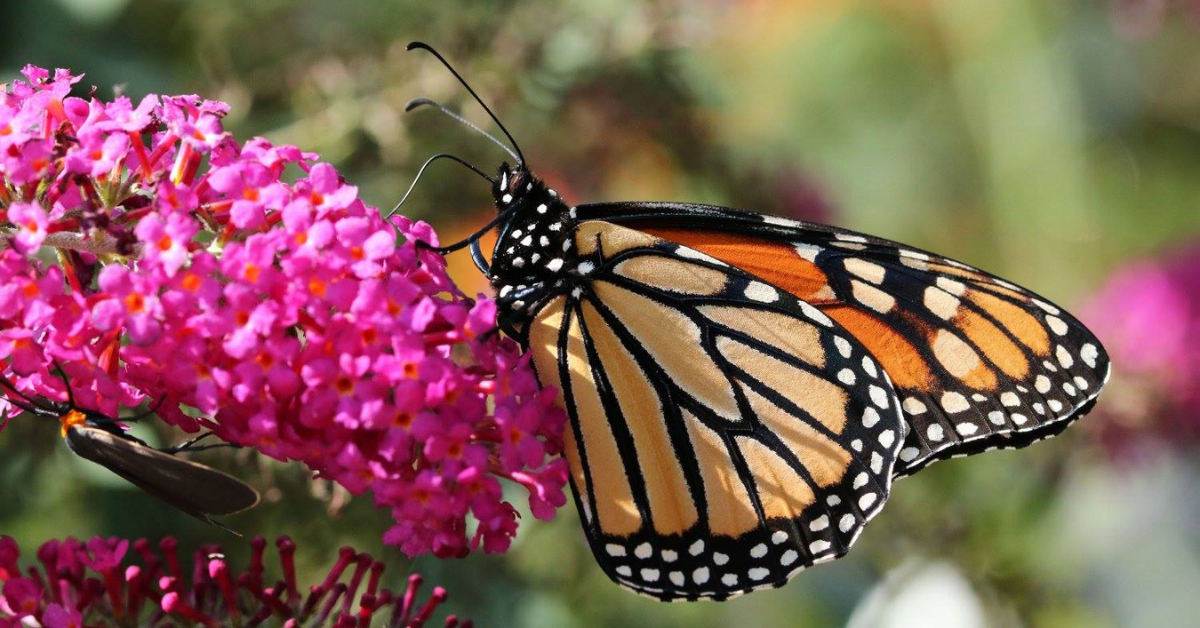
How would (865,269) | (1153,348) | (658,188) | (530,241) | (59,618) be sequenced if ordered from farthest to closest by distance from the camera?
(658,188), (1153,348), (865,269), (530,241), (59,618)

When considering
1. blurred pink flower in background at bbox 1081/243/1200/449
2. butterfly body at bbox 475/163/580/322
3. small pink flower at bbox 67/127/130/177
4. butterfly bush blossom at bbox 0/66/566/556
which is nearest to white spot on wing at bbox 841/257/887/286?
butterfly body at bbox 475/163/580/322

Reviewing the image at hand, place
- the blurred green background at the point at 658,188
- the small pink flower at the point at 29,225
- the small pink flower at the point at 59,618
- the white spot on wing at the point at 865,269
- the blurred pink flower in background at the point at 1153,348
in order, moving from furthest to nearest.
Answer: the blurred pink flower in background at the point at 1153,348, the blurred green background at the point at 658,188, the white spot on wing at the point at 865,269, the small pink flower at the point at 59,618, the small pink flower at the point at 29,225

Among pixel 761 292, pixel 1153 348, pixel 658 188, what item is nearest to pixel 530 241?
pixel 761 292

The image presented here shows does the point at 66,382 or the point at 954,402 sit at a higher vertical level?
the point at 954,402

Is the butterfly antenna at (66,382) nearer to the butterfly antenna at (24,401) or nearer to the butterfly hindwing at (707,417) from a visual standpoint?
the butterfly antenna at (24,401)

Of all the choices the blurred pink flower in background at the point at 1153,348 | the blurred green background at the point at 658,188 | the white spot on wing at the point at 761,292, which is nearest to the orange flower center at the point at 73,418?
the blurred green background at the point at 658,188

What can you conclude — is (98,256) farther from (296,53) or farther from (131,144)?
(296,53)

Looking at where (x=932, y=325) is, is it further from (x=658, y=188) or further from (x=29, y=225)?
(x=658, y=188)
